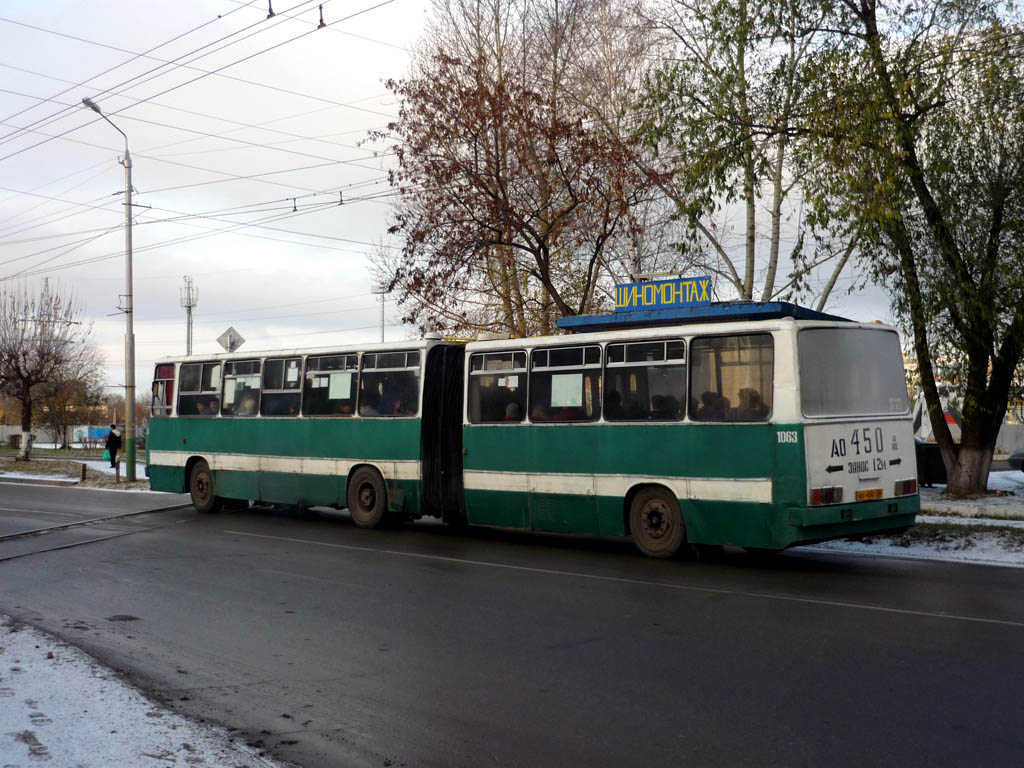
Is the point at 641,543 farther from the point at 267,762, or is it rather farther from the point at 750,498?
the point at 267,762

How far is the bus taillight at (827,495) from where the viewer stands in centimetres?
1184

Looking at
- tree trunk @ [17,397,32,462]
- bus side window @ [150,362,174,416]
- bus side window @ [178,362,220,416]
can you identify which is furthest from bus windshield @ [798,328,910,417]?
tree trunk @ [17,397,32,462]

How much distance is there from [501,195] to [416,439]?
857 centimetres

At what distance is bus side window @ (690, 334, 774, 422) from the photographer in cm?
1233

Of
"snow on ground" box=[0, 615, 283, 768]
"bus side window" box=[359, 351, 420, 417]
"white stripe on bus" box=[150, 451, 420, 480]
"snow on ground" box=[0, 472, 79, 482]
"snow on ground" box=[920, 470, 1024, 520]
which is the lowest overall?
"snow on ground" box=[0, 615, 283, 768]

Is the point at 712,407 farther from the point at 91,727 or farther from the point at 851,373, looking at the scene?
the point at 91,727

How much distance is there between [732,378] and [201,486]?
12543mm

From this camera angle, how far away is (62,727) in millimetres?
6012

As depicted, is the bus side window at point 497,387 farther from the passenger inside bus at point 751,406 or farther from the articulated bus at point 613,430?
the passenger inside bus at point 751,406

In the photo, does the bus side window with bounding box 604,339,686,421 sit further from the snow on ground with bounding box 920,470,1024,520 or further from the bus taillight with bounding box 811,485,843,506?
the snow on ground with bounding box 920,470,1024,520

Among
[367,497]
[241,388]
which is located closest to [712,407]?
[367,497]

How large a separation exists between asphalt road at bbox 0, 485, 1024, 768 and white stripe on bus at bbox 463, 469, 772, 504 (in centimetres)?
91

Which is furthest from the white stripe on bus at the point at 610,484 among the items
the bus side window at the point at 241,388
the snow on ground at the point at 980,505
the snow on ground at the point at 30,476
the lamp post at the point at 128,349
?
the snow on ground at the point at 30,476

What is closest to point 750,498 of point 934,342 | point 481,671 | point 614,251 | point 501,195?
point 481,671
